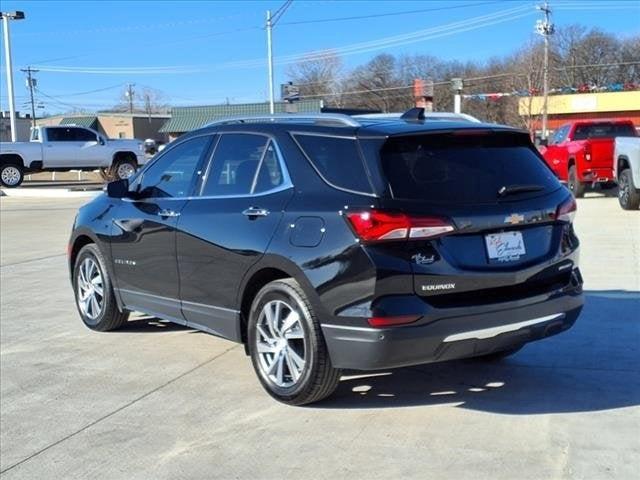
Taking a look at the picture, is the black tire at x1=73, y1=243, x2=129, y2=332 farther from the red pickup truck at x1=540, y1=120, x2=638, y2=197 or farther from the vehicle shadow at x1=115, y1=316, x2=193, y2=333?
the red pickup truck at x1=540, y1=120, x2=638, y2=197

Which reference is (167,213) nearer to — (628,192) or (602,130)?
(628,192)

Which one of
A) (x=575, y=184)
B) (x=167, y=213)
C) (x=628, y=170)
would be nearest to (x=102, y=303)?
(x=167, y=213)

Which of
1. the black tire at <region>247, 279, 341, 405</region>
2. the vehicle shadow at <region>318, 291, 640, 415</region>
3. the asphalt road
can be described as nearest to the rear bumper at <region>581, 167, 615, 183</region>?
the asphalt road

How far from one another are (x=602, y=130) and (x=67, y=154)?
19.4 m

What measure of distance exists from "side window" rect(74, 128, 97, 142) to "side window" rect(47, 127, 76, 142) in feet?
0.48

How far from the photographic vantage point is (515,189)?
4.62 metres

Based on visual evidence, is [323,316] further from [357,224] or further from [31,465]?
[31,465]

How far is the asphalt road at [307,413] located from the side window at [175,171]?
1.34 metres

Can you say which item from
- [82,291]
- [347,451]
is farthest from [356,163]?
[82,291]

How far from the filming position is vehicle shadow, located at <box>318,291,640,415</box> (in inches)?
188

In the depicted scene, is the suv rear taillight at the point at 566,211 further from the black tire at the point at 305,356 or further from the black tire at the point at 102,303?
the black tire at the point at 102,303

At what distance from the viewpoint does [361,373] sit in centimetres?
544

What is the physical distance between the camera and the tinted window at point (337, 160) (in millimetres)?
4379

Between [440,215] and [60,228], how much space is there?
1302 cm
